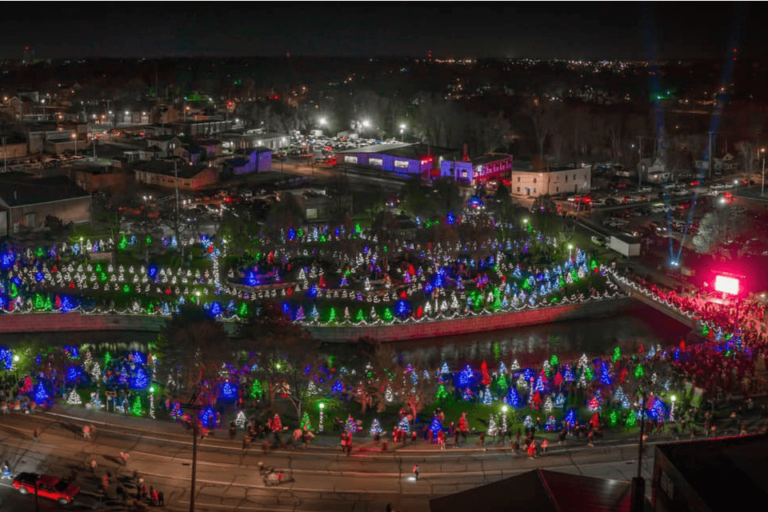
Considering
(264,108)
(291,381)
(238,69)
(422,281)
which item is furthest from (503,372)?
(238,69)

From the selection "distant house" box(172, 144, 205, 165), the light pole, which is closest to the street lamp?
the light pole

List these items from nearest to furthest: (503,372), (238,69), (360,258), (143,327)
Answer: (503,372), (143,327), (360,258), (238,69)

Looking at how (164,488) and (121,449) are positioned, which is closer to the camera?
(164,488)

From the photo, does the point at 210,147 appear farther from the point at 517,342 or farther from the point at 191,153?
the point at 517,342

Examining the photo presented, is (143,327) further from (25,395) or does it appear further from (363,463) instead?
(363,463)

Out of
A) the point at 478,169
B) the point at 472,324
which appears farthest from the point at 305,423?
the point at 478,169

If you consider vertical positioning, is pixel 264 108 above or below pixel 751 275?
above
